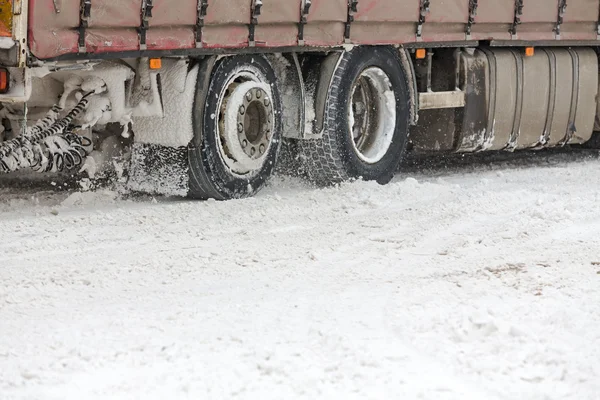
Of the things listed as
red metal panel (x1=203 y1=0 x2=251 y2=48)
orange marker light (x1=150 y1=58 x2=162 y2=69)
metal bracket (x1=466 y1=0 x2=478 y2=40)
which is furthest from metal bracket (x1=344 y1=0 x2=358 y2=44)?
orange marker light (x1=150 y1=58 x2=162 y2=69)

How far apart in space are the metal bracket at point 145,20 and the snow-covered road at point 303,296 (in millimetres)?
1180

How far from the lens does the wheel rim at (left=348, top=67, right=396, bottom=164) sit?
10211 millimetres

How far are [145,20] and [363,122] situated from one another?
316cm

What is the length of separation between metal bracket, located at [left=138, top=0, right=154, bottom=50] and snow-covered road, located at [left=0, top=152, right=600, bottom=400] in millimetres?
1180

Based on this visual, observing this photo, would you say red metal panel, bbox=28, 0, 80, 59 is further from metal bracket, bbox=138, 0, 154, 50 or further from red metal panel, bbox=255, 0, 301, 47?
red metal panel, bbox=255, 0, 301, 47

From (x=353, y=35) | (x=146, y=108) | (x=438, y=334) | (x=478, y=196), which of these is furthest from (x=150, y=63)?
(x=438, y=334)

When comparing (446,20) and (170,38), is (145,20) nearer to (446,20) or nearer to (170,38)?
(170,38)

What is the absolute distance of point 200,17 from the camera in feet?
26.4

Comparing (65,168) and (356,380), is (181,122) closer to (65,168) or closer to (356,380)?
(65,168)

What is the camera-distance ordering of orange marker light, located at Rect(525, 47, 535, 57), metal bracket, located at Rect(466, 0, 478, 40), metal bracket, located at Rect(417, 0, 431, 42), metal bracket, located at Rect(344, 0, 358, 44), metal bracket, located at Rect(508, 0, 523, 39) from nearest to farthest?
1. metal bracket, located at Rect(344, 0, 358, 44)
2. metal bracket, located at Rect(417, 0, 431, 42)
3. metal bracket, located at Rect(466, 0, 478, 40)
4. metal bracket, located at Rect(508, 0, 523, 39)
5. orange marker light, located at Rect(525, 47, 535, 57)

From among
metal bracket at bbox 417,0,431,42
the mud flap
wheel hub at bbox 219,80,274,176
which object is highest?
metal bracket at bbox 417,0,431,42

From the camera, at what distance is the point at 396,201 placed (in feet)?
29.1

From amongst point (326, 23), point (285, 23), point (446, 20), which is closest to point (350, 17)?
point (326, 23)

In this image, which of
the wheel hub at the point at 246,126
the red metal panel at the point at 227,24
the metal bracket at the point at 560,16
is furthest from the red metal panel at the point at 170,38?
the metal bracket at the point at 560,16
